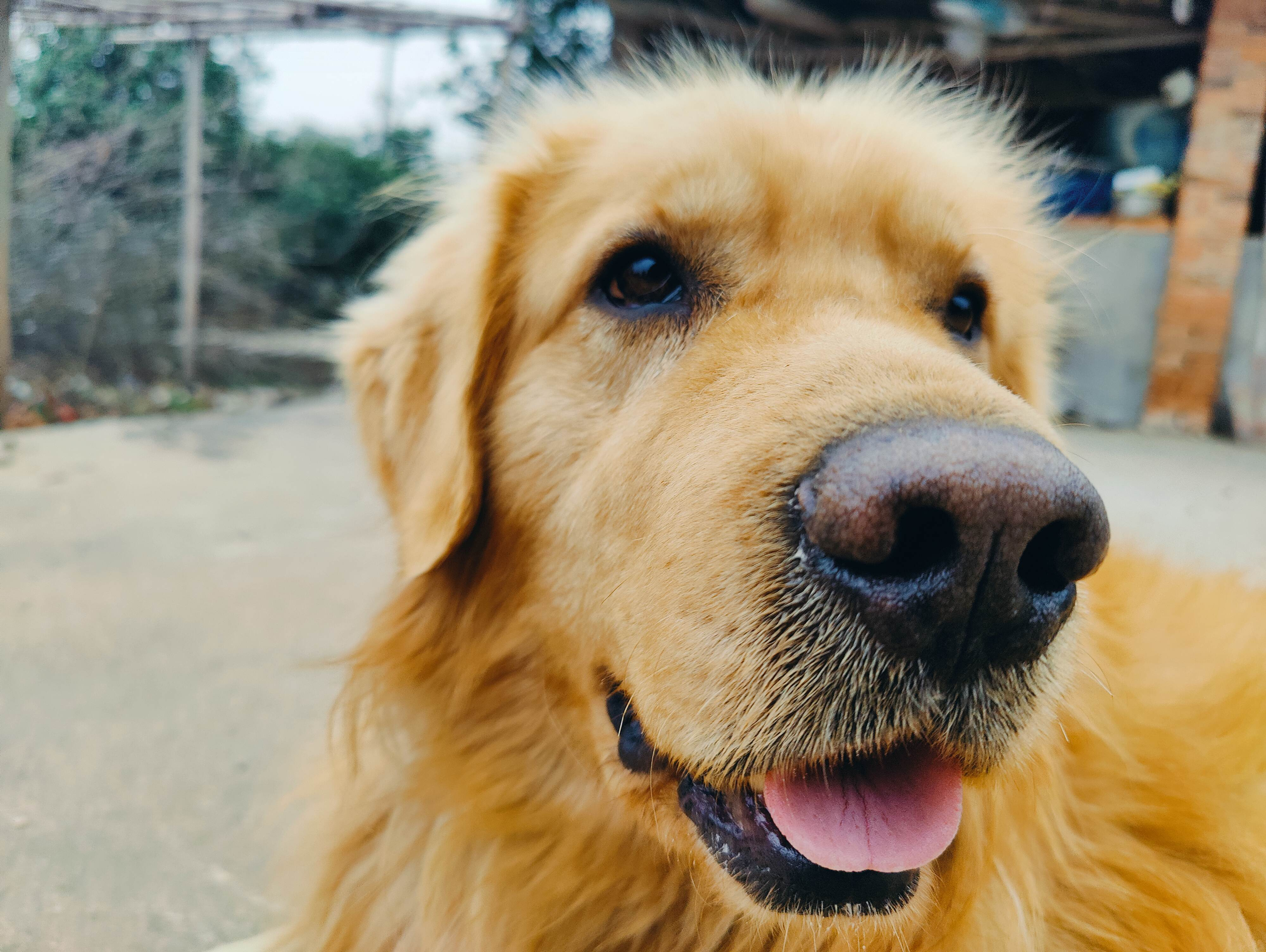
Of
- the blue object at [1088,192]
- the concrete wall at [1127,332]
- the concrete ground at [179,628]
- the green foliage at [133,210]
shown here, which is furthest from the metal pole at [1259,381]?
the green foliage at [133,210]

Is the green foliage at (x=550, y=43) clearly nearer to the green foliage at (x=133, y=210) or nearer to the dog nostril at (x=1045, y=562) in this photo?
the green foliage at (x=133, y=210)

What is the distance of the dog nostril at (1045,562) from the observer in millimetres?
1146

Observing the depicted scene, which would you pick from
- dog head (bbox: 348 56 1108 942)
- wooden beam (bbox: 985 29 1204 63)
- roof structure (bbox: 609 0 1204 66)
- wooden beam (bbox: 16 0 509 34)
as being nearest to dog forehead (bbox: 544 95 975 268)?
dog head (bbox: 348 56 1108 942)

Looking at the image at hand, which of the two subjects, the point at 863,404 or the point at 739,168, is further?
the point at 739,168

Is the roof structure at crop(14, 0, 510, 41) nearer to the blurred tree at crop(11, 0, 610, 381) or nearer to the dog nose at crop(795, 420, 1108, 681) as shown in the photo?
the blurred tree at crop(11, 0, 610, 381)

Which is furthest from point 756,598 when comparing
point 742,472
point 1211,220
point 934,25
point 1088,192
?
point 934,25

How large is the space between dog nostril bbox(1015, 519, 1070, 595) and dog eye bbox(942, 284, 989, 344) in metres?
1.05

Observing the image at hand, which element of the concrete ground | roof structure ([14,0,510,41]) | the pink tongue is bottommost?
the concrete ground

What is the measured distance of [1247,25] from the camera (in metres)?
7.20

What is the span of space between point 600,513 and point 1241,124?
8.15 m

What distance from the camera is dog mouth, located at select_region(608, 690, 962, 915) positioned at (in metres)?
1.37

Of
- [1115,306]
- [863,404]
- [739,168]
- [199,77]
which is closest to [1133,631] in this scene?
[863,404]

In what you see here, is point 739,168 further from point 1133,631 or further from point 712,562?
point 1133,631

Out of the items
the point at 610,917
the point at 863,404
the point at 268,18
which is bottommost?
the point at 610,917
